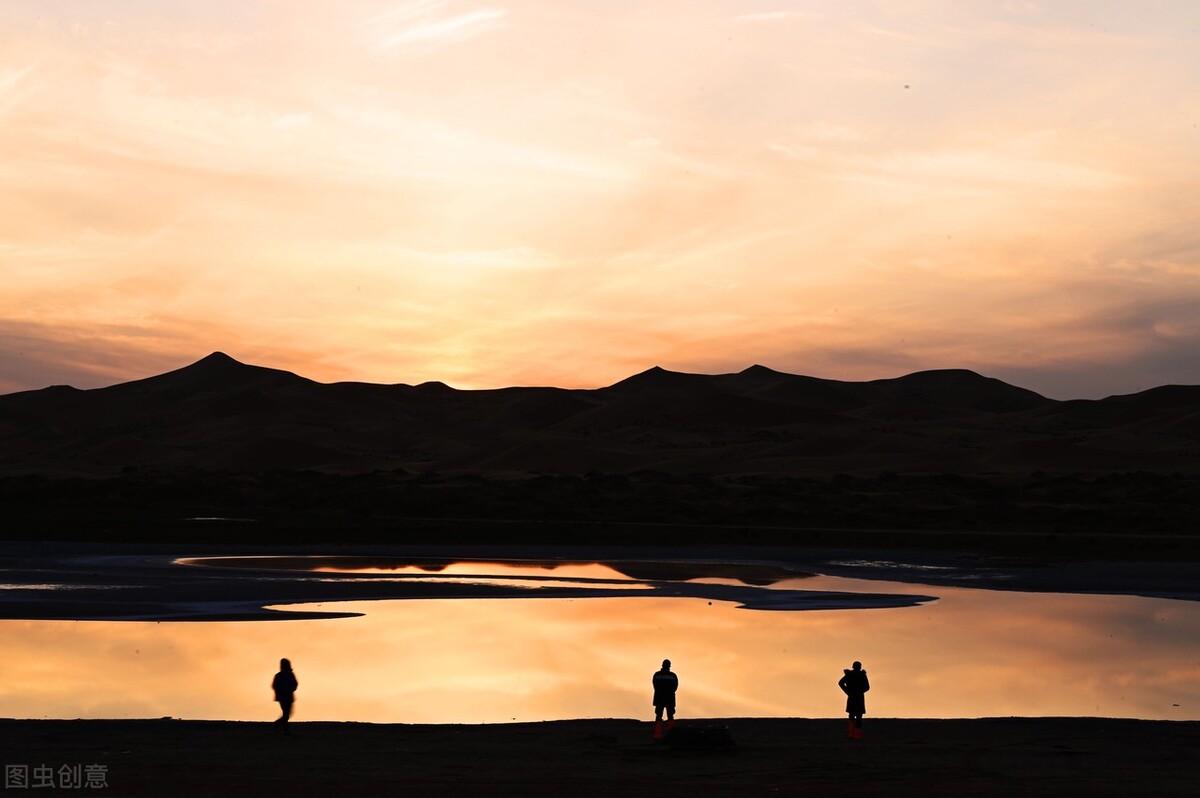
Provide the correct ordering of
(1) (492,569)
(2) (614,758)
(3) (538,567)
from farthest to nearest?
1. (3) (538,567)
2. (1) (492,569)
3. (2) (614,758)

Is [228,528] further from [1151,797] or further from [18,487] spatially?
[1151,797]

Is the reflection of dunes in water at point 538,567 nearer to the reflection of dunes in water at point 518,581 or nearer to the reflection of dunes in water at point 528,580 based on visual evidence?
the reflection of dunes in water at point 528,580

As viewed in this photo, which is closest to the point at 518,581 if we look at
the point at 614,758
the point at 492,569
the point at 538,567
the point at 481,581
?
the point at 481,581

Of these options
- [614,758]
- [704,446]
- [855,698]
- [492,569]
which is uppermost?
[704,446]

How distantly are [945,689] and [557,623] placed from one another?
1166cm

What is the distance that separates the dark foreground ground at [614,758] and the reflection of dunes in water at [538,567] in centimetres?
2523

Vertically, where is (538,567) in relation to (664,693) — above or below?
above

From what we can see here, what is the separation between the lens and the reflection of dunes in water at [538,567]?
4906 centimetres

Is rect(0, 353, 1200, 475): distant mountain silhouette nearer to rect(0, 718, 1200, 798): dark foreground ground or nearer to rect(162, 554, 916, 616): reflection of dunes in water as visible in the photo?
rect(162, 554, 916, 616): reflection of dunes in water

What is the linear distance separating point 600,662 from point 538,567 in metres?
23.9

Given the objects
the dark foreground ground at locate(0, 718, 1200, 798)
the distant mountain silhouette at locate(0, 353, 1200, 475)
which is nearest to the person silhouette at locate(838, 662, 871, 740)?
the dark foreground ground at locate(0, 718, 1200, 798)

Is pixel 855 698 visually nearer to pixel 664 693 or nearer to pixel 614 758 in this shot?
pixel 664 693

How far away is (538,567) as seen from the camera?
174 feet

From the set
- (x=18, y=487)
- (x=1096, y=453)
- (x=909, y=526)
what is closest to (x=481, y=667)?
(x=909, y=526)
